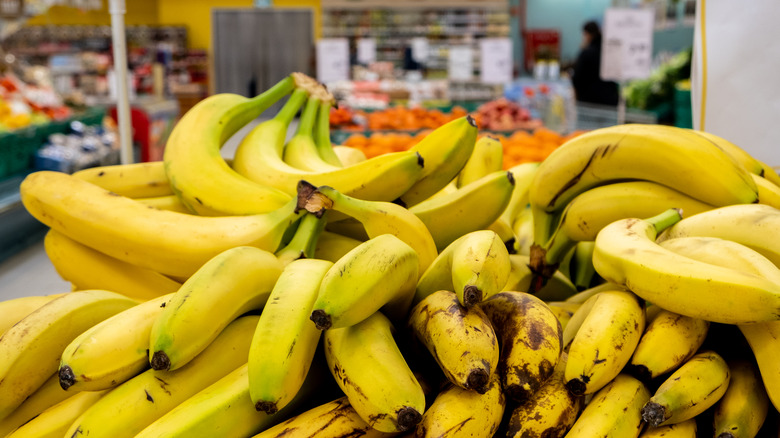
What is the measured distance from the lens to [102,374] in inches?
31.5

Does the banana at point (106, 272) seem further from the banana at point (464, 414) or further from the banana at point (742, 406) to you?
the banana at point (742, 406)

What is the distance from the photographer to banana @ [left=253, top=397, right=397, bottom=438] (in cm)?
78

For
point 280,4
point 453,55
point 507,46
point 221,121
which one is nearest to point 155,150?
point 453,55

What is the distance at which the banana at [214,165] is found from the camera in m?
1.14

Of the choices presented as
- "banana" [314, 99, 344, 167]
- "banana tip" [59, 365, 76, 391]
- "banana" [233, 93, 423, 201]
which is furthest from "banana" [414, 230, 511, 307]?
"banana" [314, 99, 344, 167]

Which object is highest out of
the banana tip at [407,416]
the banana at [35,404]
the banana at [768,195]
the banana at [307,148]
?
the banana at [307,148]

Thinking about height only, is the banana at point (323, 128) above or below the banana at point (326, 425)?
above

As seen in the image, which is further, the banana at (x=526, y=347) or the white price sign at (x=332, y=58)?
the white price sign at (x=332, y=58)

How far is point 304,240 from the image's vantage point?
1015mm

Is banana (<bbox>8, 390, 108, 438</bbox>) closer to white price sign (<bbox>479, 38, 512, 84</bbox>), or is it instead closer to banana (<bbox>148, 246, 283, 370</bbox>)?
banana (<bbox>148, 246, 283, 370</bbox>)

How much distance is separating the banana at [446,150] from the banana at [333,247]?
6.3 inches

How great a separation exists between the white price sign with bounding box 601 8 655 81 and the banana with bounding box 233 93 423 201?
3.34 meters

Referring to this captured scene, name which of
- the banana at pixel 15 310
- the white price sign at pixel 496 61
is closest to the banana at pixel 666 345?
the banana at pixel 15 310

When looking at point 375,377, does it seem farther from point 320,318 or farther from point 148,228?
point 148,228
